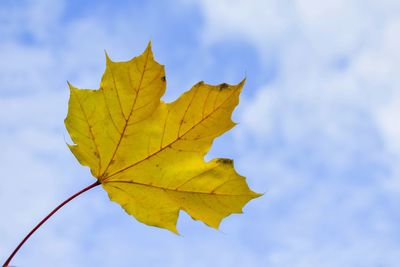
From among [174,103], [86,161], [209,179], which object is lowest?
[209,179]

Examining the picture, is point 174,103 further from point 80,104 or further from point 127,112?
point 80,104

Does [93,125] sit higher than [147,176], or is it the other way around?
[93,125]

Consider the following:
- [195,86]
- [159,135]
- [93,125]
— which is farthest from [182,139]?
[93,125]

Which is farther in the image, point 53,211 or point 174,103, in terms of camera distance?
point 174,103

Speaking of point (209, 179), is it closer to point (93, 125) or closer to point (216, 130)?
point (216, 130)

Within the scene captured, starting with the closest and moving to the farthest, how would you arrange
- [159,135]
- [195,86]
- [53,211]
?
[53,211] → [195,86] → [159,135]

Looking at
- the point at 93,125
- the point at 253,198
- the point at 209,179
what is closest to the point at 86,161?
the point at 93,125

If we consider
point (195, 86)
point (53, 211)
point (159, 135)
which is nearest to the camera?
point (53, 211)
